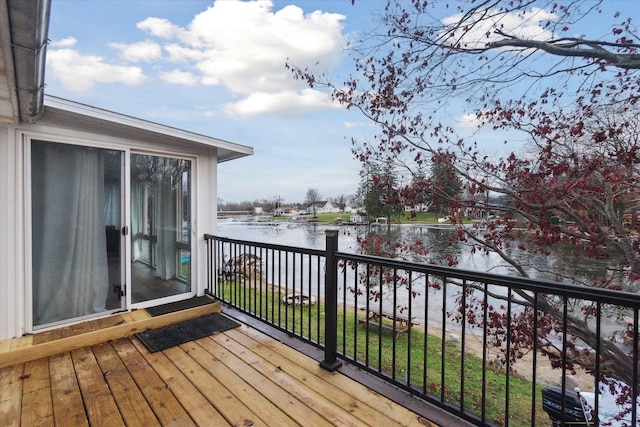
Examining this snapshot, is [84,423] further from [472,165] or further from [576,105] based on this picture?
[576,105]

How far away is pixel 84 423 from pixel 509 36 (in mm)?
4964

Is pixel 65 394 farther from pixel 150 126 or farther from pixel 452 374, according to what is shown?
pixel 452 374

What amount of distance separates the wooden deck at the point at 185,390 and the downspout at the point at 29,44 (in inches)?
77.0

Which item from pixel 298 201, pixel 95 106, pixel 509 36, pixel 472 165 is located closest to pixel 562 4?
pixel 509 36

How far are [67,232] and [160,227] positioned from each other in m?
0.89

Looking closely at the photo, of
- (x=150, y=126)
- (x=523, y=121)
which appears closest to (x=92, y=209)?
(x=150, y=126)

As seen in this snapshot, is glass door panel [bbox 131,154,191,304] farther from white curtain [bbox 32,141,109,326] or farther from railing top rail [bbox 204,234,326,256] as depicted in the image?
railing top rail [bbox 204,234,326,256]

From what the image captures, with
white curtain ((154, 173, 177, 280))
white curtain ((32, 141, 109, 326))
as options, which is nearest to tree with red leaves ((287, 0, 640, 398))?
white curtain ((154, 173, 177, 280))

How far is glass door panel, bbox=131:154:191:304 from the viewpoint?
3.38m

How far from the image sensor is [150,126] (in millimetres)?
3088

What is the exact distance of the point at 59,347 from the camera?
2488 mm

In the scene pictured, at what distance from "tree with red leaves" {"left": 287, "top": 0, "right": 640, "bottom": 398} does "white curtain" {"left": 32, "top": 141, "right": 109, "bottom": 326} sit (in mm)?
3637

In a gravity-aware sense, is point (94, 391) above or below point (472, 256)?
below

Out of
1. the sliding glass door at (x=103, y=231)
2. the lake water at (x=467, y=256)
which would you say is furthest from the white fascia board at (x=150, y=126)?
the lake water at (x=467, y=256)
